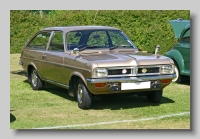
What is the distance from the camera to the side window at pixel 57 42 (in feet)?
33.6

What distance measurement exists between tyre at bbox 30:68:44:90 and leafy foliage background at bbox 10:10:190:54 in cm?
916

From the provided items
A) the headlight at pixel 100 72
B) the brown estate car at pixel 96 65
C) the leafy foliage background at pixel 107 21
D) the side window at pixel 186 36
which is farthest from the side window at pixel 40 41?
the leafy foliage background at pixel 107 21

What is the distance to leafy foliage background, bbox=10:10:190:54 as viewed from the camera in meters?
20.9

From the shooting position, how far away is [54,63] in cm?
1023

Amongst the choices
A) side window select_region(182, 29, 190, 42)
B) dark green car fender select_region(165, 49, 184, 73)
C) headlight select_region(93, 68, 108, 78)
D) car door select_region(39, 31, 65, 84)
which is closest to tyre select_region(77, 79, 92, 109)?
headlight select_region(93, 68, 108, 78)

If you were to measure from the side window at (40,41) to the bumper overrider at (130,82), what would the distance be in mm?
2811

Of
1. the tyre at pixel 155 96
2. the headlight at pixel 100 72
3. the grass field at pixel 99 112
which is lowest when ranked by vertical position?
the grass field at pixel 99 112

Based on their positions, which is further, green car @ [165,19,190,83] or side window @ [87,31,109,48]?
green car @ [165,19,190,83]

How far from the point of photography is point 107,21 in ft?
69.4

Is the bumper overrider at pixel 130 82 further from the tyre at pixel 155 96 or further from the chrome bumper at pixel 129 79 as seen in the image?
the tyre at pixel 155 96

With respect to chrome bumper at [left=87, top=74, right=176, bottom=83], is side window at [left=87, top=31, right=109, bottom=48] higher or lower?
higher

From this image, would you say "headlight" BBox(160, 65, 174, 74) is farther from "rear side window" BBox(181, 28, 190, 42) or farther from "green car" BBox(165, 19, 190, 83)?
"rear side window" BBox(181, 28, 190, 42)

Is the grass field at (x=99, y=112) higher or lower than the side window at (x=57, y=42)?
lower

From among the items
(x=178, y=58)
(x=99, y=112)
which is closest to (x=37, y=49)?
(x=99, y=112)
